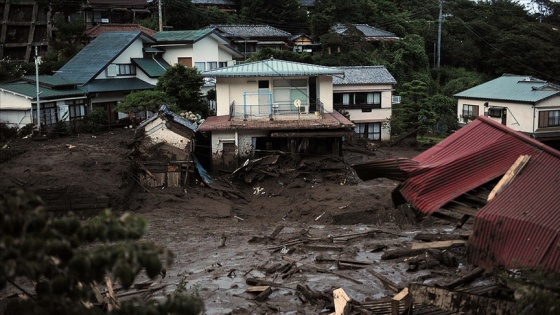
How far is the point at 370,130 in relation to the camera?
37.0m

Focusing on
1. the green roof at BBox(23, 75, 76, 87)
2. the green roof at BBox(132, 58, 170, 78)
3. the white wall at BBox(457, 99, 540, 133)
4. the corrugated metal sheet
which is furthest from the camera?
the green roof at BBox(132, 58, 170, 78)

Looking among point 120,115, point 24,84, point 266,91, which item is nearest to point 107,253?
point 266,91

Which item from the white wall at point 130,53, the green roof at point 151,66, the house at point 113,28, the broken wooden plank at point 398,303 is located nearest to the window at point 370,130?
the green roof at point 151,66

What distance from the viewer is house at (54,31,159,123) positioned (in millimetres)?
33562

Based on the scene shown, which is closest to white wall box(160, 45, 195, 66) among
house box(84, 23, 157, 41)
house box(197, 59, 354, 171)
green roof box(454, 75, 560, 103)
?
house box(84, 23, 157, 41)

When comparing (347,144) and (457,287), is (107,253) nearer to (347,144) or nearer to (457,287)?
(457,287)

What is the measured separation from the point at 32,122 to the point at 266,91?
10.3 meters

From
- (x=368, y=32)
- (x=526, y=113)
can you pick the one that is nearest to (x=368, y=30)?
(x=368, y=32)

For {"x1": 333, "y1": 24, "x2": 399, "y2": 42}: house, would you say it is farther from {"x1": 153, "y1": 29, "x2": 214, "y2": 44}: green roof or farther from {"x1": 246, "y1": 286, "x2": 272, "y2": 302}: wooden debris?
{"x1": 246, "y1": 286, "x2": 272, "y2": 302}: wooden debris

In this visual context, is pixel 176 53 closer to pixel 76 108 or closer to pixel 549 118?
pixel 76 108

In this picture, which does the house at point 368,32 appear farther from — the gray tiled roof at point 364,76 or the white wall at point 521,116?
the white wall at point 521,116

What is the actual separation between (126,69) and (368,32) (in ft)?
67.2

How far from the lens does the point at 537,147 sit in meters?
9.64

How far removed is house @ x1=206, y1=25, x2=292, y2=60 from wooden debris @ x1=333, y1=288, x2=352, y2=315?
36.4 m
